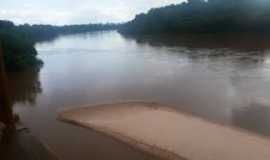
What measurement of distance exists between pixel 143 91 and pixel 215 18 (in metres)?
34.1

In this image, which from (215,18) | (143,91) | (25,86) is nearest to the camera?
(143,91)

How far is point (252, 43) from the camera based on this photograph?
32.3m

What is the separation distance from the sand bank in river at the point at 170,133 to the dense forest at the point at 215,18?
31922mm

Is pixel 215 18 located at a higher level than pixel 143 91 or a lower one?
higher

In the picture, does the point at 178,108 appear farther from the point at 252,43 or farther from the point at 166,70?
the point at 252,43

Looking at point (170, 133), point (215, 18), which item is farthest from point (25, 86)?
point (215, 18)

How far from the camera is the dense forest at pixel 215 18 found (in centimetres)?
4209

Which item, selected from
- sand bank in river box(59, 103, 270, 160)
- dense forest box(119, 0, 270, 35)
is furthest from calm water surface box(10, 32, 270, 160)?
dense forest box(119, 0, 270, 35)

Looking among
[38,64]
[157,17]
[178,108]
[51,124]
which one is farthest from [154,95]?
[157,17]

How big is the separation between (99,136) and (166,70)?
12.3 m

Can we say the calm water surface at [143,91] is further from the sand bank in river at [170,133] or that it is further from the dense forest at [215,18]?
the dense forest at [215,18]

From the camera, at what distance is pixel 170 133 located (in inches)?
400

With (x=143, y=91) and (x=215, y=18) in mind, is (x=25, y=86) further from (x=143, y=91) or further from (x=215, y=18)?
(x=215, y=18)

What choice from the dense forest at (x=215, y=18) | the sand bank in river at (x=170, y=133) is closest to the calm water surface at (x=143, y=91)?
the sand bank in river at (x=170, y=133)
